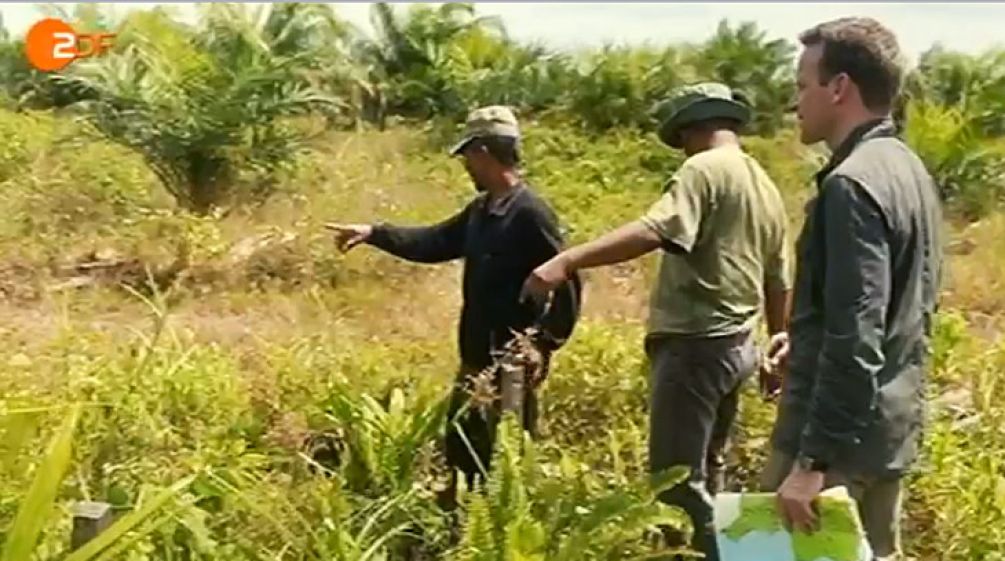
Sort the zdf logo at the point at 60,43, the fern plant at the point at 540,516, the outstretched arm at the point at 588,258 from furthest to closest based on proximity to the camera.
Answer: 1. the zdf logo at the point at 60,43
2. the outstretched arm at the point at 588,258
3. the fern plant at the point at 540,516

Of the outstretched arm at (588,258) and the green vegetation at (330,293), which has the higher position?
the outstretched arm at (588,258)

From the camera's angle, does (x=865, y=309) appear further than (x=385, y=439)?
No

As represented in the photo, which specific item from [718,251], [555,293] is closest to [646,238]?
[718,251]

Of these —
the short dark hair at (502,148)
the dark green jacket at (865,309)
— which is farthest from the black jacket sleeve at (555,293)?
the dark green jacket at (865,309)

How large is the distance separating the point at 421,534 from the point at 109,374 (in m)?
1.33

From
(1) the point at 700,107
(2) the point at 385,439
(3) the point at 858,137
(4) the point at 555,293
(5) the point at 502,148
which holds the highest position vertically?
(3) the point at 858,137

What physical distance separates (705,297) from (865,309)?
142 centimetres

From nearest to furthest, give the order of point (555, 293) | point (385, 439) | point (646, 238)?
1. point (646, 238)
2. point (555, 293)
3. point (385, 439)

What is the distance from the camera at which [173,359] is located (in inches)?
206

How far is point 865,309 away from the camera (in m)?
2.71

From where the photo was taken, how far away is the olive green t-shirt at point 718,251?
399cm

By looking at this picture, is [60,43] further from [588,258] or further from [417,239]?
[588,258]

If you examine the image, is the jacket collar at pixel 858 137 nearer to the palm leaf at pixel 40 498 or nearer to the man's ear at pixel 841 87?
the man's ear at pixel 841 87

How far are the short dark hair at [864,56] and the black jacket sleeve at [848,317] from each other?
21cm
